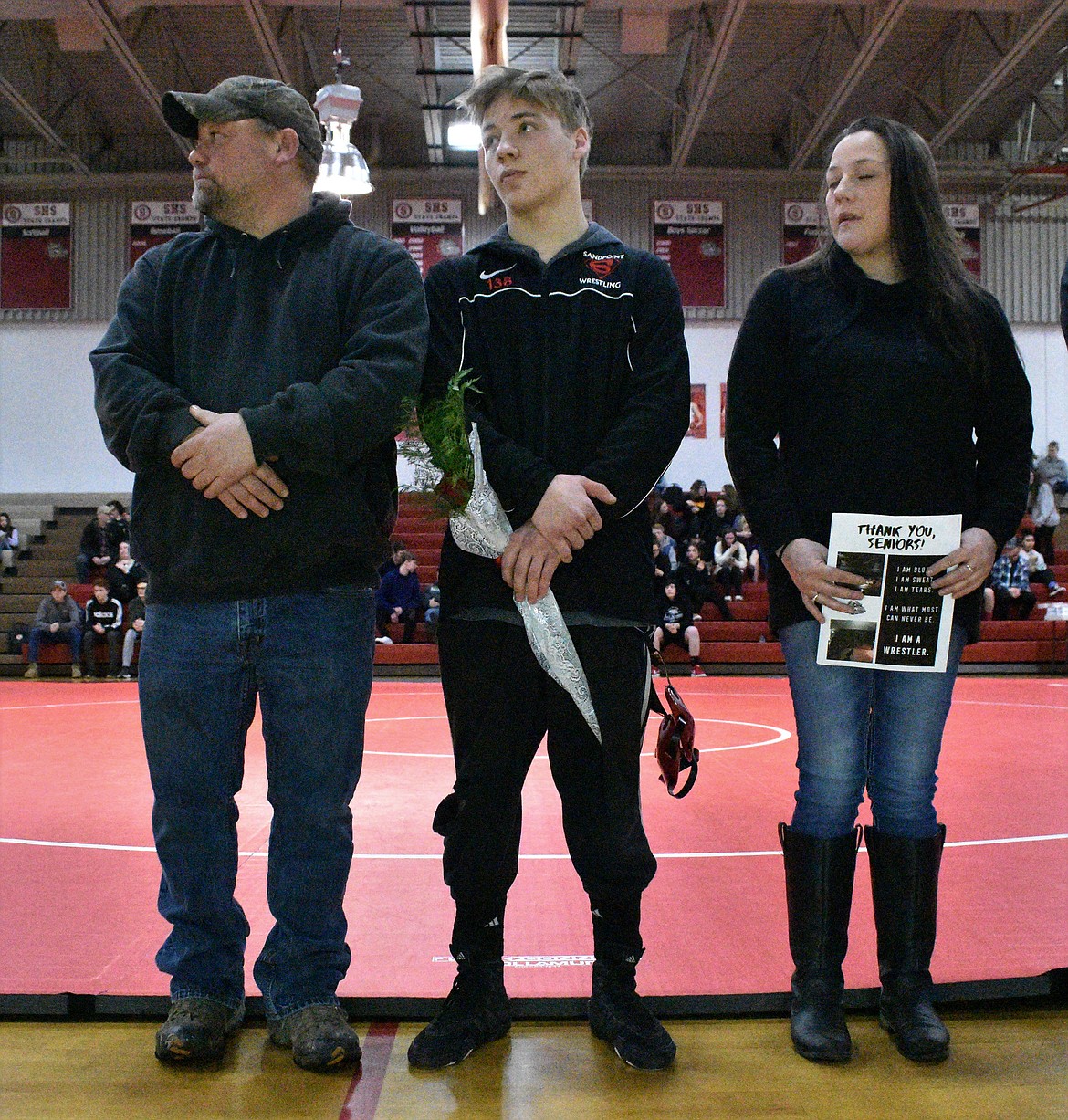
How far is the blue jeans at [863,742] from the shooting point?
242 cm

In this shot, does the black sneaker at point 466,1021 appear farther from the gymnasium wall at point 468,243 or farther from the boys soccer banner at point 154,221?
the boys soccer banner at point 154,221

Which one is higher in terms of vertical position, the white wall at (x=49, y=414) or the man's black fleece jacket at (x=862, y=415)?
the white wall at (x=49, y=414)

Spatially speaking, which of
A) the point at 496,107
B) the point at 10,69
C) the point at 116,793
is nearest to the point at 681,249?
the point at 10,69

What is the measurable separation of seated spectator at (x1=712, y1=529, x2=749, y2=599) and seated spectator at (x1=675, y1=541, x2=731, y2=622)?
616 millimetres

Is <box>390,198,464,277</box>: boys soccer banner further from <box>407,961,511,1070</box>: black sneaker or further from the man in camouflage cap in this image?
<box>407,961,511,1070</box>: black sneaker

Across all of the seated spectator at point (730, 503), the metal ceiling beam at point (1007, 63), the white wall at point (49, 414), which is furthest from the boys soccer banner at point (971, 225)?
the white wall at point (49, 414)

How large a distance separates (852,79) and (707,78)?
1940mm

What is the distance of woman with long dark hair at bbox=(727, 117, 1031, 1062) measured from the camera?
242 cm

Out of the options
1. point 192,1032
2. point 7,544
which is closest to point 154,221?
point 7,544

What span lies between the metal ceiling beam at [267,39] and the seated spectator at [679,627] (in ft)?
24.8

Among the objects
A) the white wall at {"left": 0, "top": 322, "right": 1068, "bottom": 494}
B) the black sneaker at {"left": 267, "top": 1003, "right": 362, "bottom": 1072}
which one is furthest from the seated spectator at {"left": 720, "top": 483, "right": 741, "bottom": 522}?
the black sneaker at {"left": 267, "top": 1003, "right": 362, "bottom": 1072}

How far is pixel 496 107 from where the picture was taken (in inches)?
98.0

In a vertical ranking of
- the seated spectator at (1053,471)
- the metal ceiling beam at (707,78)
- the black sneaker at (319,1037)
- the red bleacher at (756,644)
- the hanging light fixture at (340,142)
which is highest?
the metal ceiling beam at (707,78)

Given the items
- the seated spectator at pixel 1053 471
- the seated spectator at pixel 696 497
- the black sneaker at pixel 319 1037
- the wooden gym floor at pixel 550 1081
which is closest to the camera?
the wooden gym floor at pixel 550 1081
